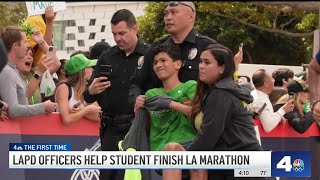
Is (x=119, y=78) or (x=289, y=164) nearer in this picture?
(x=119, y=78)

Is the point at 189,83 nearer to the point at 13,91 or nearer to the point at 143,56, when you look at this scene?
the point at 143,56

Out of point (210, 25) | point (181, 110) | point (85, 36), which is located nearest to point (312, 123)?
point (181, 110)

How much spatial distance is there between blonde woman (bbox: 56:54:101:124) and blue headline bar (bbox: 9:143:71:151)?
0.81 feet

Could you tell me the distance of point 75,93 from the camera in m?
9.02

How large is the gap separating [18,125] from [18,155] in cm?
189

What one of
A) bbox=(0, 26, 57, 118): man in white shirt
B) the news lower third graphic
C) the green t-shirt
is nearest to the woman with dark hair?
the green t-shirt

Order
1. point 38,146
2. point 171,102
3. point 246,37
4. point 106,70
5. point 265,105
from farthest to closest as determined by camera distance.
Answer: point 246,37
point 265,105
point 38,146
point 106,70
point 171,102

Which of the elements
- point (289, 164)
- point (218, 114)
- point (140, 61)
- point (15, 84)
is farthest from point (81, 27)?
point (218, 114)

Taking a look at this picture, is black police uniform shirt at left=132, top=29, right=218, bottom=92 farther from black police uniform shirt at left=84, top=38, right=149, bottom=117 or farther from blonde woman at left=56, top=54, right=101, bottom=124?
blonde woman at left=56, top=54, right=101, bottom=124

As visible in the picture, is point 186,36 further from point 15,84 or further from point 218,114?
point 15,84

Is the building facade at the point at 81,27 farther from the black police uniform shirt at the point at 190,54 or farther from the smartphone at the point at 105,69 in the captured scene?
the black police uniform shirt at the point at 190,54

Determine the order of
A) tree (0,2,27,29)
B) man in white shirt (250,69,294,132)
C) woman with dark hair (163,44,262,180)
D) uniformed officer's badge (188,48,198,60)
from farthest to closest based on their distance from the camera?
tree (0,2,27,29) < man in white shirt (250,69,294,132) < uniformed officer's badge (188,48,198,60) < woman with dark hair (163,44,262,180)

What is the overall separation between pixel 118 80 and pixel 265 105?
2.52 meters

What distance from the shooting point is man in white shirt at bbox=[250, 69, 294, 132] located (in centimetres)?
969
